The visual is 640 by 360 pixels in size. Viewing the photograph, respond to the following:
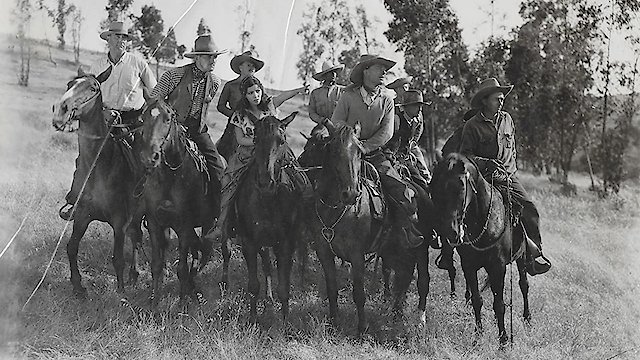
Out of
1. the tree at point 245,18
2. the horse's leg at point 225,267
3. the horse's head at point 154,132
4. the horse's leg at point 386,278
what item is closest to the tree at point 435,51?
the tree at point 245,18

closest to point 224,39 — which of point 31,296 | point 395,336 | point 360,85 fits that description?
point 360,85

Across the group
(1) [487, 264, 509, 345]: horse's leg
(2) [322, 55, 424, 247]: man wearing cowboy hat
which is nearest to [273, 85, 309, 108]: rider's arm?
(2) [322, 55, 424, 247]: man wearing cowboy hat

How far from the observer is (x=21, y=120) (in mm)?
5000

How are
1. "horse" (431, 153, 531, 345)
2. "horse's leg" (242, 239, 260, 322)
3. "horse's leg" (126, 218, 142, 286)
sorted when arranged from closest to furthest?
"horse" (431, 153, 531, 345) → "horse's leg" (242, 239, 260, 322) → "horse's leg" (126, 218, 142, 286)

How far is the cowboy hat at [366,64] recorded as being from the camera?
5.77 m

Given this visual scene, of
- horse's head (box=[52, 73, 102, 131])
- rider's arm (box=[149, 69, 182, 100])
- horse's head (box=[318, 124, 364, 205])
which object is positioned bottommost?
horse's head (box=[318, 124, 364, 205])

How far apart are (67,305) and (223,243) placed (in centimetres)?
151

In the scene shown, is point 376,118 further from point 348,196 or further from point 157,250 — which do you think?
point 157,250

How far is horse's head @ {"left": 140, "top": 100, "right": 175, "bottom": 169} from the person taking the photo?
16.9 ft

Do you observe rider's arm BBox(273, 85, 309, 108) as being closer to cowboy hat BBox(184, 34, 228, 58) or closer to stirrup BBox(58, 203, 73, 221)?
cowboy hat BBox(184, 34, 228, 58)

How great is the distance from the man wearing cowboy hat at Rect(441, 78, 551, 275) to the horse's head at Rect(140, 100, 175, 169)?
2.59 metres

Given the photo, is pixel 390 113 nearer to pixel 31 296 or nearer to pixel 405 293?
pixel 405 293

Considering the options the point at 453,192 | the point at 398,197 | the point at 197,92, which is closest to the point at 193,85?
the point at 197,92

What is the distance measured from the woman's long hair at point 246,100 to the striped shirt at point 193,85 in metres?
0.42
